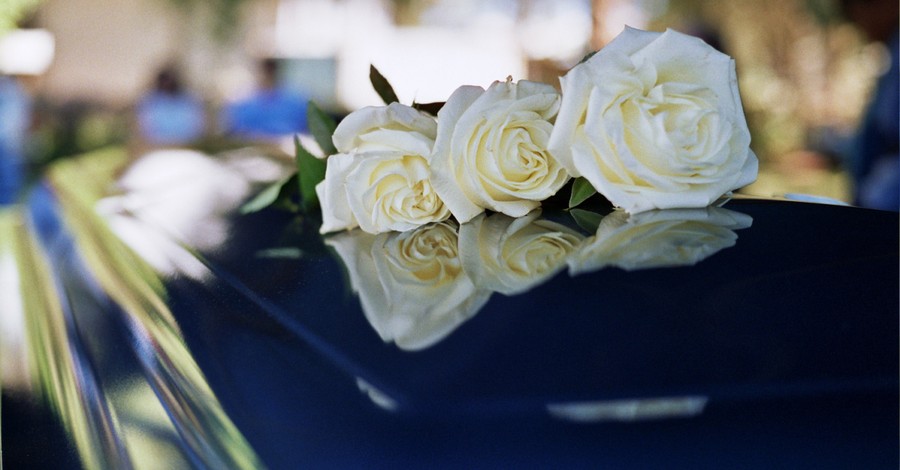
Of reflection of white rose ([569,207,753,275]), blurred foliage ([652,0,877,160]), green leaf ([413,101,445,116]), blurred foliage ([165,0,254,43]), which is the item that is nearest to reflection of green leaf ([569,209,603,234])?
reflection of white rose ([569,207,753,275])

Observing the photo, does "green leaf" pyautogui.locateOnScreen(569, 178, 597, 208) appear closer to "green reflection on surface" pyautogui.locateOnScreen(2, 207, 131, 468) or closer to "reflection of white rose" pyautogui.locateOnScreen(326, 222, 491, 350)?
"reflection of white rose" pyautogui.locateOnScreen(326, 222, 491, 350)

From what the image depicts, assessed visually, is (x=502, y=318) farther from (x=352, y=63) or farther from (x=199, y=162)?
(x=352, y=63)

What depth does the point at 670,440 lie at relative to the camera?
1.61ft

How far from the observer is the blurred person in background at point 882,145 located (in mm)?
3385

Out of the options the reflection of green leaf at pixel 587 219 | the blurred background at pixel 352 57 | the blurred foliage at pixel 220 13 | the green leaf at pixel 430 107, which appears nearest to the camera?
the reflection of green leaf at pixel 587 219

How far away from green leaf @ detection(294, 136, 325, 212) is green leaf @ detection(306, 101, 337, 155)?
42 mm

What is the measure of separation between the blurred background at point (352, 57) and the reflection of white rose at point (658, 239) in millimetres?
6097

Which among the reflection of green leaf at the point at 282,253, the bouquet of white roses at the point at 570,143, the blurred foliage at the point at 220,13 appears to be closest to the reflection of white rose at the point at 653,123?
the bouquet of white roses at the point at 570,143

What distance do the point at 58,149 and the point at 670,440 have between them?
491 inches

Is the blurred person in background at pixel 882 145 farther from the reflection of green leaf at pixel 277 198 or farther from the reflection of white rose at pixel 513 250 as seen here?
the reflection of white rose at pixel 513 250

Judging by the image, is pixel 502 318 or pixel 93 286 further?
pixel 93 286

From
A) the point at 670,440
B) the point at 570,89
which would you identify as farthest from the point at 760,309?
the point at 570,89

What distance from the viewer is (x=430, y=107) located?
108 centimetres

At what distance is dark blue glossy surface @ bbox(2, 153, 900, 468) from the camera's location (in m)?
0.49
